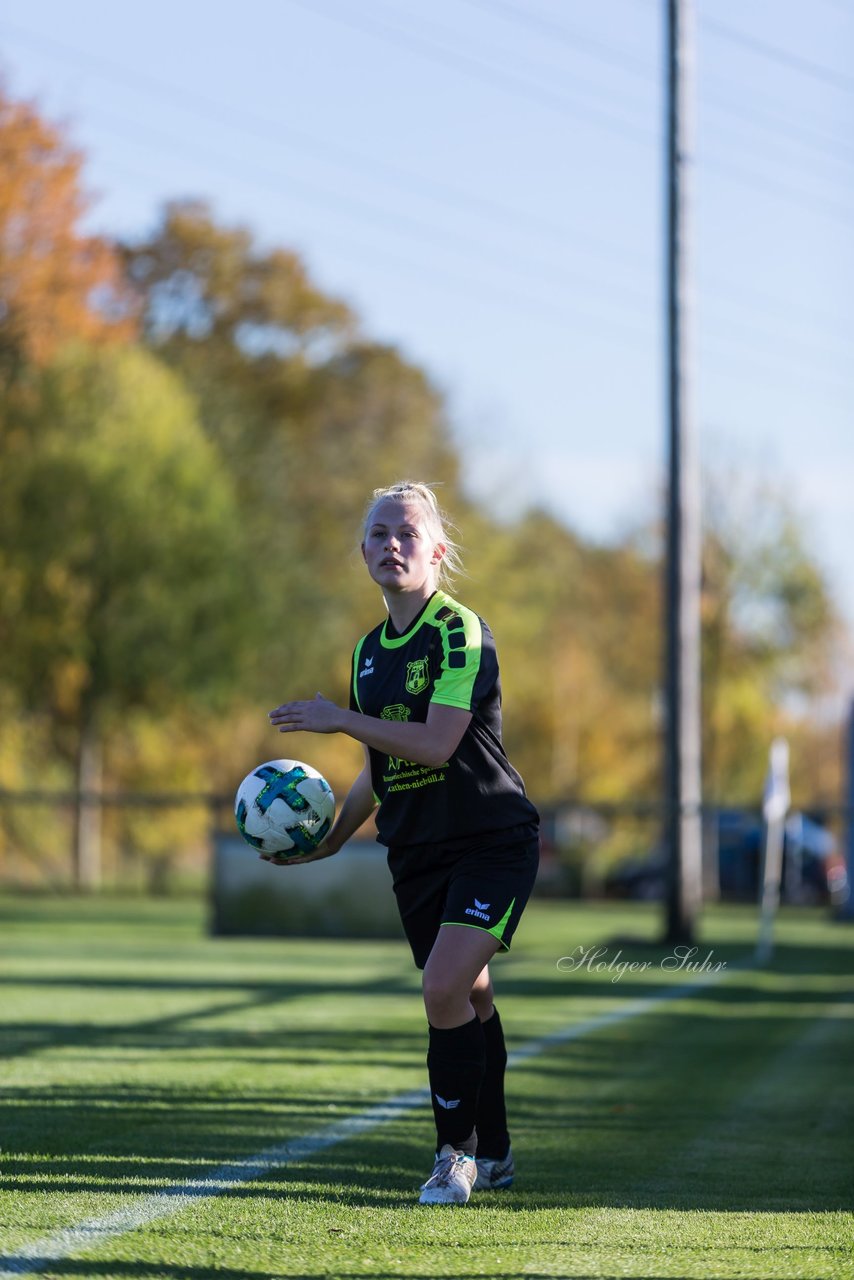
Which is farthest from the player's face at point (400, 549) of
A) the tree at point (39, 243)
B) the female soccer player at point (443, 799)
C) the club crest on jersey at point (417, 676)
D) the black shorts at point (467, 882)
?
the tree at point (39, 243)

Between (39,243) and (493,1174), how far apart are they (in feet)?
87.3

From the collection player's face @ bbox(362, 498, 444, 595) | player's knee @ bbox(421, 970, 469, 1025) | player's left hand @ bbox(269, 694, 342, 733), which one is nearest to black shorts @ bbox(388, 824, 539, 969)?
player's knee @ bbox(421, 970, 469, 1025)

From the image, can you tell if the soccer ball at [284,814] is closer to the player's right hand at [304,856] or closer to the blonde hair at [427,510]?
the player's right hand at [304,856]

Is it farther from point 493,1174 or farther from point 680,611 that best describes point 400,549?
point 680,611

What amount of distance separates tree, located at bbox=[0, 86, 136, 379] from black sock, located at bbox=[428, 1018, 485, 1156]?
86.2 feet

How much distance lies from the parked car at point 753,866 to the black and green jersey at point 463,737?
26994 mm

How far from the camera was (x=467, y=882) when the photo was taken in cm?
519

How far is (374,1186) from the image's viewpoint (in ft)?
17.6

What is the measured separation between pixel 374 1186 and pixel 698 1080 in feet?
11.1

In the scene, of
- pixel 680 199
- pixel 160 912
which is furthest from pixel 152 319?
pixel 680 199

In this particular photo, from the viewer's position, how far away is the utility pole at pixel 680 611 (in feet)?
64.1

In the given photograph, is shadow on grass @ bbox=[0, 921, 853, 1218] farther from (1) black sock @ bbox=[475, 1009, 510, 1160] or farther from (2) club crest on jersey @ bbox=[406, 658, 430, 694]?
(2) club crest on jersey @ bbox=[406, 658, 430, 694]

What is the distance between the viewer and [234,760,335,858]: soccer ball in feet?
18.8
